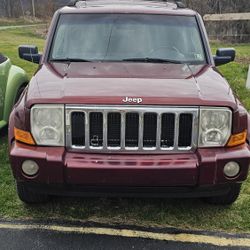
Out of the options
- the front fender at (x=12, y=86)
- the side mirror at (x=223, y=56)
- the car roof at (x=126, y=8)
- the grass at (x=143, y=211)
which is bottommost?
the grass at (x=143, y=211)

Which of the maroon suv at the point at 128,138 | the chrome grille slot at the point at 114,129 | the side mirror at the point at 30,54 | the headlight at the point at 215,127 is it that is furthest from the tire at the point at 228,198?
the side mirror at the point at 30,54

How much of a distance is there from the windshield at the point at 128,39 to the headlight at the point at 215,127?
1.19 m

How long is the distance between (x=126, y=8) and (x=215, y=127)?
2.15m

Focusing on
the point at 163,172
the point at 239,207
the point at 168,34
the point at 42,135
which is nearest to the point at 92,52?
the point at 168,34

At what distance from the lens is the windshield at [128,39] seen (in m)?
4.62

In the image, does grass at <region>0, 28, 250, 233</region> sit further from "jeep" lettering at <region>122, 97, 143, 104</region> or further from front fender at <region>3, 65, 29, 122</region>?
front fender at <region>3, 65, 29, 122</region>

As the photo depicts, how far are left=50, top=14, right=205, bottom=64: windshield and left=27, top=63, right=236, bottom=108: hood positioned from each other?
255 mm

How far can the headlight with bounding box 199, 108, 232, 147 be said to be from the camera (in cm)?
351

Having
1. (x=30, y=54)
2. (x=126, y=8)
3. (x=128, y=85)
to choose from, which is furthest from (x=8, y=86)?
(x=128, y=85)

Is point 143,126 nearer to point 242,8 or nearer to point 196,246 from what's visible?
point 196,246

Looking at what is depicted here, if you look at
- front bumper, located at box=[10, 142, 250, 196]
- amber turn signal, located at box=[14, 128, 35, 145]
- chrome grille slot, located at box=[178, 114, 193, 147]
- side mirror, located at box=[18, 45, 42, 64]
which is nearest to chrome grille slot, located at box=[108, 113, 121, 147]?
front bumper, located at box=[10, 142, 250, 196]

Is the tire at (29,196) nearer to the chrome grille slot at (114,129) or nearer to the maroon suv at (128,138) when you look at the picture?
the maroon suv at (128,138)

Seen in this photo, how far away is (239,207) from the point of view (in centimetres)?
427

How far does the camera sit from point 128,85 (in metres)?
3.70
